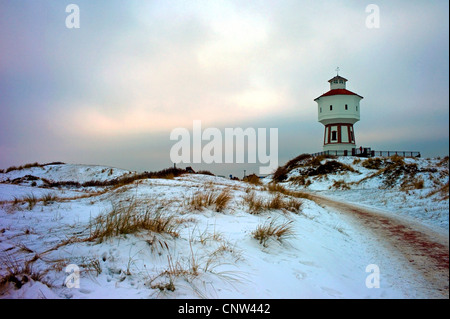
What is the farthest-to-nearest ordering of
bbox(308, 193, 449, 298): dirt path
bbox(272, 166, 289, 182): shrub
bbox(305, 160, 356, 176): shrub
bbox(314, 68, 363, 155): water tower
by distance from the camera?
bbox(314, 68, 363, 155): water tower → bbox(272, 166, 289, 182): shrub → bbox(305, 160, 356, 176): shrub → bbox(308, 193, 449, 298): dirt path

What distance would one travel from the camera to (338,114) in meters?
38.2

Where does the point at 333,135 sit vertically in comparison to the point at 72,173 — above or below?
above

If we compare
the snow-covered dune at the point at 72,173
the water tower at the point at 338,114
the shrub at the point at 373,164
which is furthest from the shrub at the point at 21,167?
the water tower at the point at 338,114

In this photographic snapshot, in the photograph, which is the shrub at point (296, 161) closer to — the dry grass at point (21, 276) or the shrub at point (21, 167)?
the shrub at point (21, 167)

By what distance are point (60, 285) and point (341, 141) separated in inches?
1678

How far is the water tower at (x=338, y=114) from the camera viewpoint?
1507 inches

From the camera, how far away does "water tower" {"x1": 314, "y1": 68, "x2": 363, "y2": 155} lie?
38.3 meters

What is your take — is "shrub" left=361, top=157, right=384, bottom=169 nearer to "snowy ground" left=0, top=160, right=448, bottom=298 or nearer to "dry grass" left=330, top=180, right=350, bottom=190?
"dry grass" left=330, top=180, right=350, bottom=190

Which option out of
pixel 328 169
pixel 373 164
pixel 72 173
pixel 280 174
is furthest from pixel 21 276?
pixel 280 174

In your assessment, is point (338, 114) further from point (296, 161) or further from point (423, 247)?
point (423, 247)

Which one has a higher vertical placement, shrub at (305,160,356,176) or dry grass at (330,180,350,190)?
shrub at (305,160,356,176)

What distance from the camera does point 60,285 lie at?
271 centimetres

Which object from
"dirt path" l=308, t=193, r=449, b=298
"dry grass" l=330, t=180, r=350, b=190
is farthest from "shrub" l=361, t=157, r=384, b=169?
"dirt path" l=308, t=193, r=449, b=298
